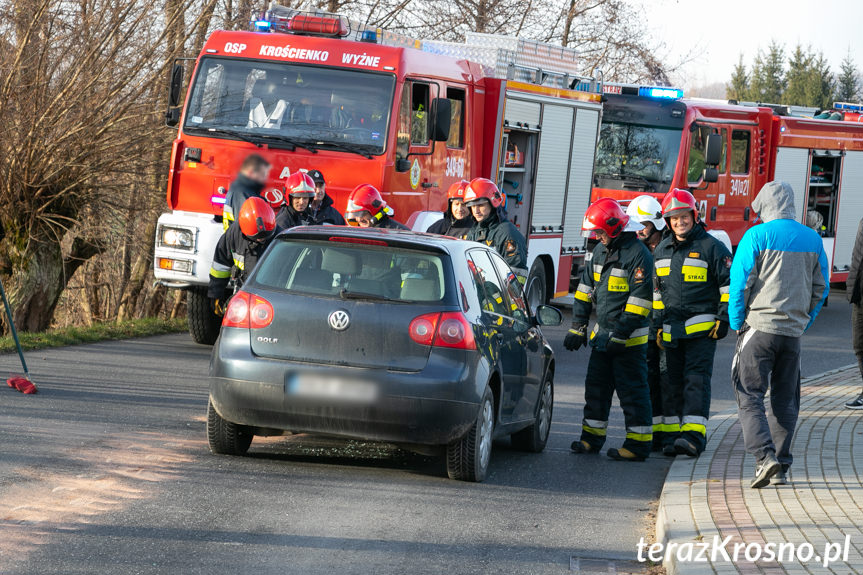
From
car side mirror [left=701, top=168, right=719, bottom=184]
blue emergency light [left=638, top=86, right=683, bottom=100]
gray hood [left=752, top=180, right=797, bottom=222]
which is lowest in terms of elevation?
gray hood [left=752, top=180, right=797, bottom=222]

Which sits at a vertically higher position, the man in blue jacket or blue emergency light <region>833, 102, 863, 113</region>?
blue emergency light <region>833, 102, 863, 113</region>

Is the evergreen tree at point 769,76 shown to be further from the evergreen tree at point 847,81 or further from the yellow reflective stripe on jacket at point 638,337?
the yellow reflective stripe on jacket at point 638,337

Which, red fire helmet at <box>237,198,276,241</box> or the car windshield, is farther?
the car windshield

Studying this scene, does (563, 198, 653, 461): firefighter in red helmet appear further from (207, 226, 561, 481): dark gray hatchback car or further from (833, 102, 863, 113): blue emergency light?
(833, 102, 863, 113): blue emergency light

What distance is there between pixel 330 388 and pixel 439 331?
2.36ft

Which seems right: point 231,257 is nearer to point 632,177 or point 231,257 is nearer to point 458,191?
point 458,191

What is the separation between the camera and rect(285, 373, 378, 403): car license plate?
6.98 metres

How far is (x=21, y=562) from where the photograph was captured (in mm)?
5074

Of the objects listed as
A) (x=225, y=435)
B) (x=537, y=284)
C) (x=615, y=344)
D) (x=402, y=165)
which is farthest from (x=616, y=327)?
(x=537, y=284)

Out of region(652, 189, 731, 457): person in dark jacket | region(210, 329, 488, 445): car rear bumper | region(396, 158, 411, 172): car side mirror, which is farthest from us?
region(396, 158, 411, 172): car side mirror

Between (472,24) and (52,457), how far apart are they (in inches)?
818

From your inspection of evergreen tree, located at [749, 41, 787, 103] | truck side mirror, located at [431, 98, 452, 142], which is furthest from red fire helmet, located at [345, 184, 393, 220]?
evergreen tree, located at [749, 41, 787, 103]

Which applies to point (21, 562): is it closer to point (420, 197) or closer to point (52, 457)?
point (52, 457)

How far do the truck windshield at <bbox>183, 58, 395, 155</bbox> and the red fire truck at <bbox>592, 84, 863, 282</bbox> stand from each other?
7.35 m
